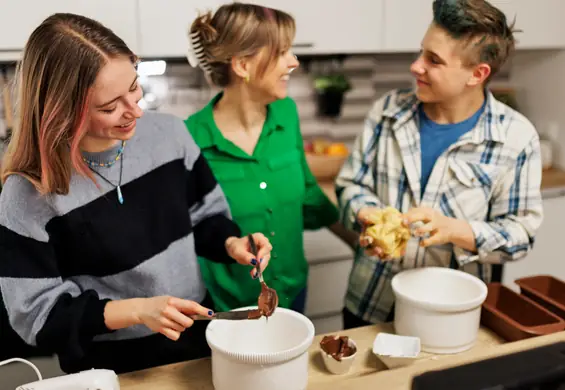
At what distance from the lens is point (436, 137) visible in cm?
130

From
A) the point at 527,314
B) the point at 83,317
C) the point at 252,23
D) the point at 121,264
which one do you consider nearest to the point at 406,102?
the point at 252,23

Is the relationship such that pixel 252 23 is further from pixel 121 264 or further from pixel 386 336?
pixel 386 336

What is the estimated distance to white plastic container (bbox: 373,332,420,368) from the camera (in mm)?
1000

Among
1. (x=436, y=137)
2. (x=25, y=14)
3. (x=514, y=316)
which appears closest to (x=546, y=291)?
(x=514, y=316)

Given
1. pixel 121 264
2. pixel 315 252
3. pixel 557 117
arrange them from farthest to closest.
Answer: pixel 557 117 < pixel 315 252 < pixel 121 264

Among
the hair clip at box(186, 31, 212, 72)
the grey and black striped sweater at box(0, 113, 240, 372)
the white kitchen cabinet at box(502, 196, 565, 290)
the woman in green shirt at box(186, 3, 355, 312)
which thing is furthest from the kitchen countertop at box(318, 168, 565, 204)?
the grey and black striped sweater at box(0, 113, 240, 372)

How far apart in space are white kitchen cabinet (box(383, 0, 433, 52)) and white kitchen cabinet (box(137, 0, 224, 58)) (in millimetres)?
624

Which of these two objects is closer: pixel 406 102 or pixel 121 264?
pixel 121 264

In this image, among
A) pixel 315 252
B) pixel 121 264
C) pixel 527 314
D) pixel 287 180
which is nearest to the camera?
pixel 121 264

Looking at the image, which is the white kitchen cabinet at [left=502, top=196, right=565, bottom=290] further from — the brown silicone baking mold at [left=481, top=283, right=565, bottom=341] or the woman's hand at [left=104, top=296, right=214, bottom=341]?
the woman's hand at [left=104, top=296, right=214, bottom=341]

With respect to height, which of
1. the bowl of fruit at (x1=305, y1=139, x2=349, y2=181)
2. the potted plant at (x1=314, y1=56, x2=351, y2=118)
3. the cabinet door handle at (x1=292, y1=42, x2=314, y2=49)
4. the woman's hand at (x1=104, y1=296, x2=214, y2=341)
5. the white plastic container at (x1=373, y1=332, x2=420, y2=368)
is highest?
the cabinet door handle at (x1=292, y1=42, x2=314, y2=49)

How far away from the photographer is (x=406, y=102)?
1.35 m

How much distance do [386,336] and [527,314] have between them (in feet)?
1.04

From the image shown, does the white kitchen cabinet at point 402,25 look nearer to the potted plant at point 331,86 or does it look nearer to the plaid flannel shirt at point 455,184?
the potted plant at point 331,86
